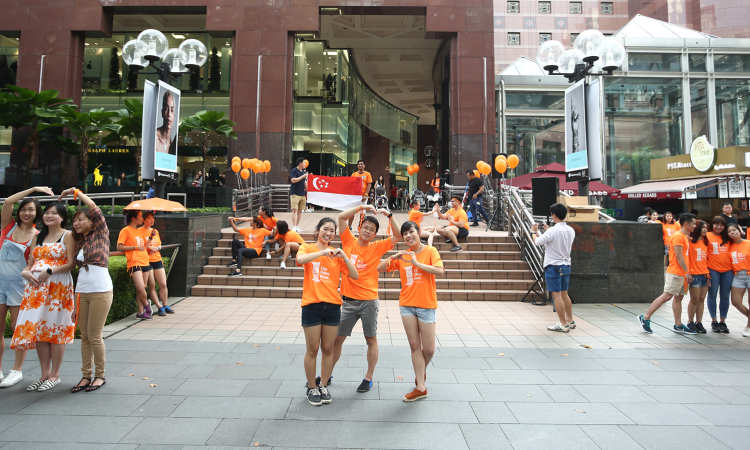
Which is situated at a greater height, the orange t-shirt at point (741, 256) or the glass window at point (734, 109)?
the glass window at point (734, 109)

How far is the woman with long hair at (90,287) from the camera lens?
12.8ft

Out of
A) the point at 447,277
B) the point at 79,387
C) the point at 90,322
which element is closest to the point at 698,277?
the point at 447,277

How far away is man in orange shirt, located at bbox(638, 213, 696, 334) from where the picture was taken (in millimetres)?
6004

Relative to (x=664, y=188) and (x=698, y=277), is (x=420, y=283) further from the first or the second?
(x=664, y=188)

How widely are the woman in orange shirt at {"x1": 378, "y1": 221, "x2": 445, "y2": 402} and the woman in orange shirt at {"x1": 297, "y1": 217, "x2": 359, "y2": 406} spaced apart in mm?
535

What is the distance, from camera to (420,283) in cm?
385

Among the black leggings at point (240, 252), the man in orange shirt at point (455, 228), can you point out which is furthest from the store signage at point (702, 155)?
the black leggings at point (240, 252)

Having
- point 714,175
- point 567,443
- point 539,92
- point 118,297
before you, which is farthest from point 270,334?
point 539,92

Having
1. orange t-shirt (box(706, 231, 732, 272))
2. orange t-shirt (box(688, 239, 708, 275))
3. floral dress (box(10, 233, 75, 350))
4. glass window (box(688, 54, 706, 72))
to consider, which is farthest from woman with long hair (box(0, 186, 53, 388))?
glass window (box(688, 54, 706, 72))

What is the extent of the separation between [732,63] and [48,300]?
31.1m

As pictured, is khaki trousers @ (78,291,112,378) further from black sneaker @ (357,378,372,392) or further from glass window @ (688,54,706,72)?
glass window @ (688,54,706,72)

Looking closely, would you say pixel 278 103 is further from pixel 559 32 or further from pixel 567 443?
pixel 559 32

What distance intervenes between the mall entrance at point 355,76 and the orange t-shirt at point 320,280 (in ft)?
65.2

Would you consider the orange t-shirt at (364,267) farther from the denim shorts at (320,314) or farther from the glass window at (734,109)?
the glass window at (734,109)
